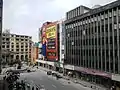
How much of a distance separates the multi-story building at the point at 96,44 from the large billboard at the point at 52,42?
16262 millimetres

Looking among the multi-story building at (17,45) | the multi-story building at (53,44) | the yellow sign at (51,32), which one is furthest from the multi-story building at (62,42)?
the multi-story building at (17,45)

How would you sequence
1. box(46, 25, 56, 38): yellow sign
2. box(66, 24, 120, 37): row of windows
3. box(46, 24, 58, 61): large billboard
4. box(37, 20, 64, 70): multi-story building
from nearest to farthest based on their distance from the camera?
box(66, 24, 120, 37): row of windows → box(37, 20, 64, 70): multi-story building → box(46, 24, 58, 61): large billboard → box(46, 25, 56, 38): yellow sign

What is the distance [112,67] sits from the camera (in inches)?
1978

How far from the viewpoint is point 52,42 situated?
313 feet

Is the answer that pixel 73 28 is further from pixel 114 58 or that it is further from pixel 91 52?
pixel 114 58

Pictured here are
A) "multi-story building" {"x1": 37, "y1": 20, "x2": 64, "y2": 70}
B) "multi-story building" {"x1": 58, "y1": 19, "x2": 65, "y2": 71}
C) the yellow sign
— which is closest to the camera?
"multi-story building" {"x1": 58, "y1": 19, "x2": 65, "y2": 71}

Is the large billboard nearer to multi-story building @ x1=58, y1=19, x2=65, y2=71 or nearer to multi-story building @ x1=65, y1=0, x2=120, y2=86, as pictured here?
multi-story building @ x1=58, y1=19, x2=65, y2=71

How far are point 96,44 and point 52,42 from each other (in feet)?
132

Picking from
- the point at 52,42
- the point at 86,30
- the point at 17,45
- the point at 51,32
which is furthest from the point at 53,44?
the point at 17,45

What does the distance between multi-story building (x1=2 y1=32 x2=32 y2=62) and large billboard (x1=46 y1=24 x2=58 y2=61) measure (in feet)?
198

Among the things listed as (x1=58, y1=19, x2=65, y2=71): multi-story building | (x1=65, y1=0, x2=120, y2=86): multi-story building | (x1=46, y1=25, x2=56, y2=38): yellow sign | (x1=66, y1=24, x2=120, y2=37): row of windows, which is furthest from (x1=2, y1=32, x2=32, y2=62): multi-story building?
(x1=65, y1=0, x2=120, y2=86): multi-story building

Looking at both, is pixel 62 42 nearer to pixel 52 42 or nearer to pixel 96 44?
pixel 52 42

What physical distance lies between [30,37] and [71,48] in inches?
4165

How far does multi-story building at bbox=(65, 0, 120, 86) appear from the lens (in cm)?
5000
